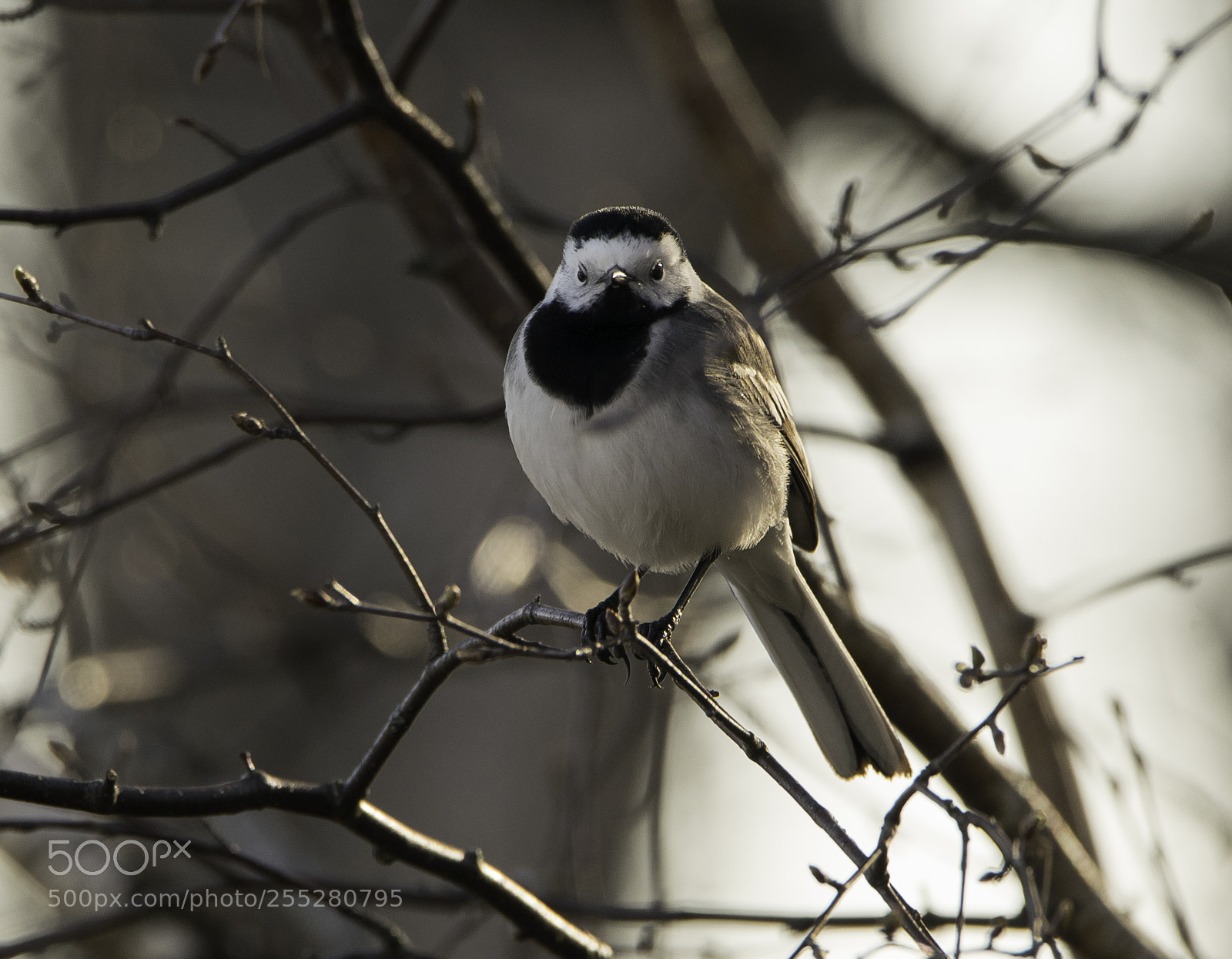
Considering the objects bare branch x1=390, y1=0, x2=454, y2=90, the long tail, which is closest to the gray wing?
the long tail

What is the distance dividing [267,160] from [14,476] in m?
1.23

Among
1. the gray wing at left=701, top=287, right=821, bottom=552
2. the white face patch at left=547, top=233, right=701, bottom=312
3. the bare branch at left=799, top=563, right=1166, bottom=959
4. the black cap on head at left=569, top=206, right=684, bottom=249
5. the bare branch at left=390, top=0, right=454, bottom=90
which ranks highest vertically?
the bare branch at left=390, top=0, right=454, bottom=90

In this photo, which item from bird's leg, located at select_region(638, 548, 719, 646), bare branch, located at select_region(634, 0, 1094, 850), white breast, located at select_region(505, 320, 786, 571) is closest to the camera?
white breast, located at select_region(505, 320, 786, 571)

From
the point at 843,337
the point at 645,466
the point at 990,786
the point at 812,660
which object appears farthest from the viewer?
the point at 843,337

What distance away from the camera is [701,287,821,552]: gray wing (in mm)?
3135

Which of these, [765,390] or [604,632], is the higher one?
[765,390]

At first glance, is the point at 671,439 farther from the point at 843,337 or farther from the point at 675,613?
the point at 843,337

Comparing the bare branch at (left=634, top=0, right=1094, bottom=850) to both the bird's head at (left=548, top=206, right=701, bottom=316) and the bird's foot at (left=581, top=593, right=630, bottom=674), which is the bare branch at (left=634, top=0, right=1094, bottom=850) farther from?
the bird's foot at (left=581, top=593, right=630, bottom=674)

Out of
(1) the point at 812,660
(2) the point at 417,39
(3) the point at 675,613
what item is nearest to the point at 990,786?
(1) the point at 812,660

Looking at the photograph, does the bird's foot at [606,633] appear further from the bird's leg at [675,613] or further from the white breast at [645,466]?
the white breast at [645,466]

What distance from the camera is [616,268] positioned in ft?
10.1

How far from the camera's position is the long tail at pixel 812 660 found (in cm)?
301

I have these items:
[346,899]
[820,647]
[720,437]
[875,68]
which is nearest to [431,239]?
[720,437]

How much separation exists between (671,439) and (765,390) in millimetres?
526
